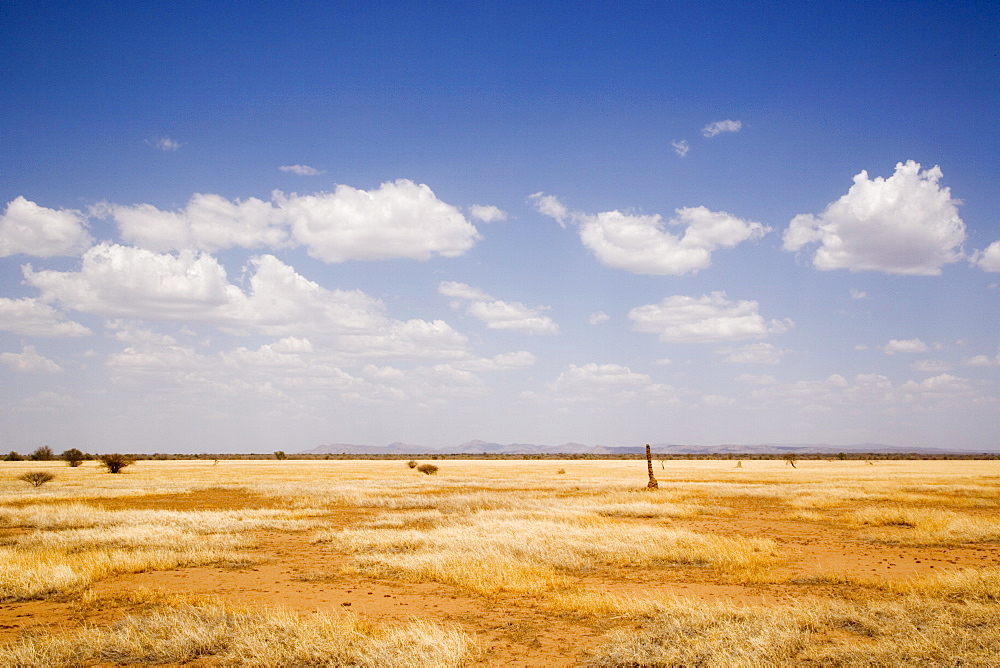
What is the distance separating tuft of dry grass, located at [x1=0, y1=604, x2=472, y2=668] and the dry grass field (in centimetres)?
4

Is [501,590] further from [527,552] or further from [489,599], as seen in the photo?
[527,552]

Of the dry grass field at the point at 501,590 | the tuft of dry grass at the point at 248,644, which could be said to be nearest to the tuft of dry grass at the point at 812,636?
the dry grass field at the point at 501,590

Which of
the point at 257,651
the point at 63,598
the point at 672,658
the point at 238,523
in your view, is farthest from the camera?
the point at 238,523

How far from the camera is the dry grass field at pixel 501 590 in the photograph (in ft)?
26.8

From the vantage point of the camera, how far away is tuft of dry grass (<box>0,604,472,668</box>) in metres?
7.92

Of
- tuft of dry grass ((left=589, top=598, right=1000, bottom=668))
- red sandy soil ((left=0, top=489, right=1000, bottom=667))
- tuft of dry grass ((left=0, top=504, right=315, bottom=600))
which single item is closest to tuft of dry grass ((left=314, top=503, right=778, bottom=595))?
red sandy soil ((left=0, top=489, right=1000, bottom=667))

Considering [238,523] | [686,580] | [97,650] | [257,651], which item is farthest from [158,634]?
[238,523]

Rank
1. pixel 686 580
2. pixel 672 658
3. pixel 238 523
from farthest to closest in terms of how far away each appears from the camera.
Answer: pixel 238 523, pixel 686 580, pixel 672 658

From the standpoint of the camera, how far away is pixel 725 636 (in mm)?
8438

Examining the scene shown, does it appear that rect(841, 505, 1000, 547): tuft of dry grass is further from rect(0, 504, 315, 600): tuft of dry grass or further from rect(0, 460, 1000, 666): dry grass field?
rect(0, 504, 315, 600): tuft of dry grass

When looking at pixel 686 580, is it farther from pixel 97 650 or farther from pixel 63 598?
pixel 63 598

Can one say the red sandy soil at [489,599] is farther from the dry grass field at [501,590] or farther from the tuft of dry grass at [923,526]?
the tuft of dry grass at [923,526]

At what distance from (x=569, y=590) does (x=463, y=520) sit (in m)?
11.7

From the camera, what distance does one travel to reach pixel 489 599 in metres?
11.6
